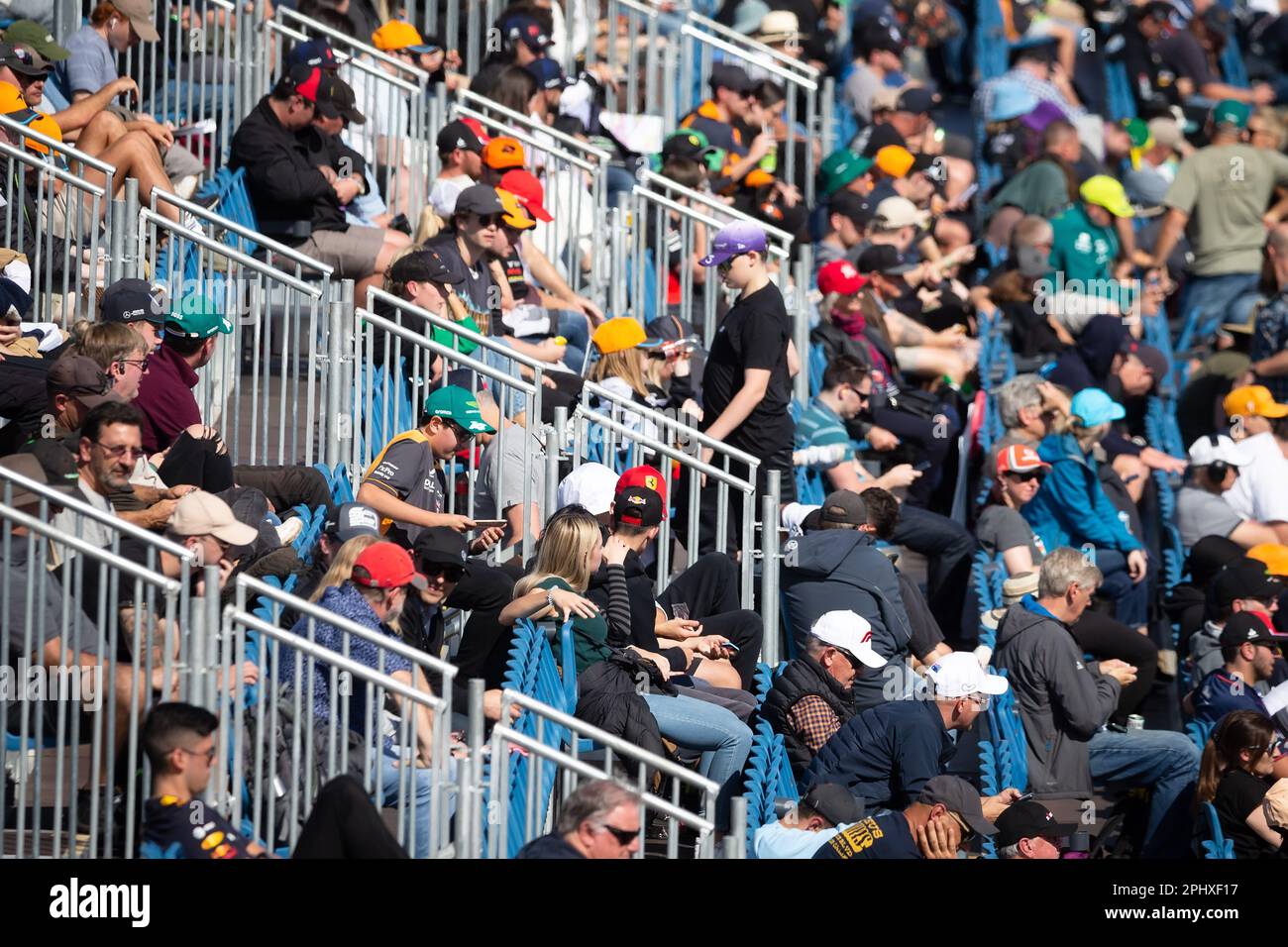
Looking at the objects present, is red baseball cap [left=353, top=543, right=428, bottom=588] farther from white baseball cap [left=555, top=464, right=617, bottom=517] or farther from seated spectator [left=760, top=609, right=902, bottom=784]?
seated spectator [left=760, top=609, right=902, bottom=784]

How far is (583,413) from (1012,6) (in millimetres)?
11727

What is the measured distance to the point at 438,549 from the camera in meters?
8.73

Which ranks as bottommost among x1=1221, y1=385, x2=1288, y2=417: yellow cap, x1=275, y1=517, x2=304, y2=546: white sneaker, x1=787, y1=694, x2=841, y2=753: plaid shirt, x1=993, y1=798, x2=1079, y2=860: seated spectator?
x1=993, y1=798, x2=1079, y2=860: seated spectator

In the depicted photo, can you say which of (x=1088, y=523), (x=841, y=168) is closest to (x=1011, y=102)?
(x=841, y=168)

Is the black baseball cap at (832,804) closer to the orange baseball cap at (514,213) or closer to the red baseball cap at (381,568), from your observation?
the red baseball cap at (381,568)

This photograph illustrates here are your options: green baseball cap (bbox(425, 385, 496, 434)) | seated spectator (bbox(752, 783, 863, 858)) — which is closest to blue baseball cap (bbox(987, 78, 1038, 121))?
green baseball cap (bbox(425, 385, 496, 434))

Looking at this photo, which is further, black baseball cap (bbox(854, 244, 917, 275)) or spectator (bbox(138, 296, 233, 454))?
black baseball cap (bbox(854, 244, 917, 275))

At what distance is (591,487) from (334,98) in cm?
314

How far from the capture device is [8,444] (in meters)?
9.02

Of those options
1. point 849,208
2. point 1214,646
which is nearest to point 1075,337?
point 849,208

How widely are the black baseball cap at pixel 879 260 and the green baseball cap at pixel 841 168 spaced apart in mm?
1709

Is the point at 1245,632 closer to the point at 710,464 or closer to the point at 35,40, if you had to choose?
the point at 710,464

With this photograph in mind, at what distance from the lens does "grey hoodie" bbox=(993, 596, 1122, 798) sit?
1028cm

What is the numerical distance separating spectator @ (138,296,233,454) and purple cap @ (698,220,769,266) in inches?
118
